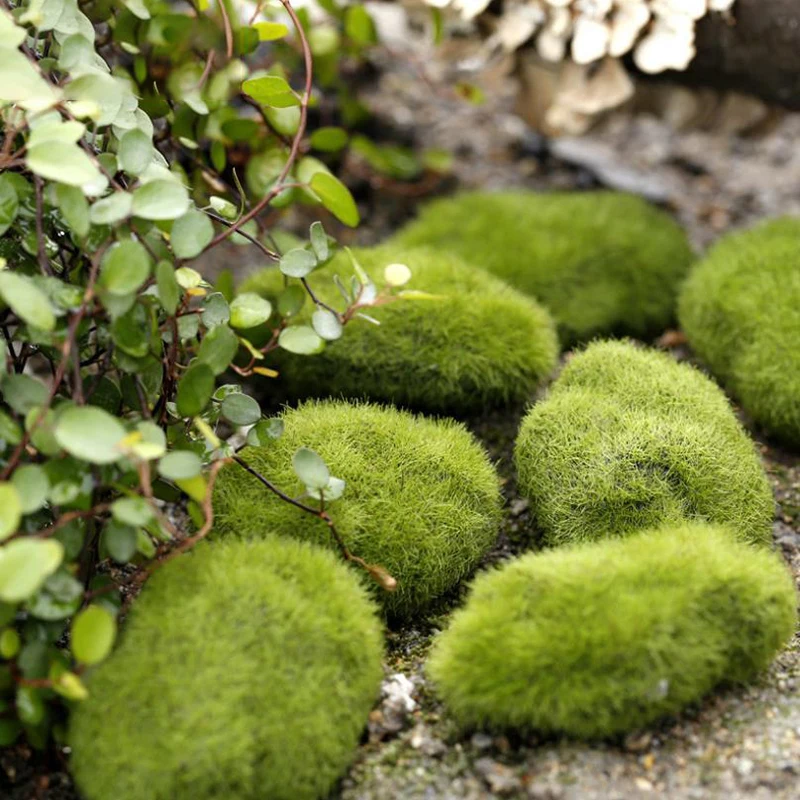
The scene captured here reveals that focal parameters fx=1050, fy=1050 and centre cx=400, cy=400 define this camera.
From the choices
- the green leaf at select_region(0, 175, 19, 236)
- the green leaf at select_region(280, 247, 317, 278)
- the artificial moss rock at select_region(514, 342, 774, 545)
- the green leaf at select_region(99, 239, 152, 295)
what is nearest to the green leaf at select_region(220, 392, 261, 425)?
the green leaf at select_region(280, 247, 317, 278)

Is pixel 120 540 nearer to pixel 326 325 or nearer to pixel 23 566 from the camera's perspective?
pixel 23 566

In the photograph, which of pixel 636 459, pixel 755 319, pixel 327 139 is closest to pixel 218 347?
pixel 636 459

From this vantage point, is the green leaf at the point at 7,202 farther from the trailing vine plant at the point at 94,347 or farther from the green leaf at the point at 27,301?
the green leaf at the point at 27,301

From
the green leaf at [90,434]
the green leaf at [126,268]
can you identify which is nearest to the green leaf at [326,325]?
the green leaf at [126,268]

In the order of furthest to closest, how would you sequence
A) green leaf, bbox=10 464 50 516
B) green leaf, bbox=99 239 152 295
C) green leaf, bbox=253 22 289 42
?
green leaf, bbox=253 22 289 42, green leaf, bbox=99 239 152 295, green leaf, bbox=10 464 50 516

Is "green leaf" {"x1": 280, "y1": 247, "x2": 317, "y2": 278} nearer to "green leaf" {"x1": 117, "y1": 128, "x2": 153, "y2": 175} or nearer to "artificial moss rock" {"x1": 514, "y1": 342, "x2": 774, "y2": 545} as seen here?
"green leaf" {"x1": 117, "y1": 128, "x2": 153, "y2": 175}
